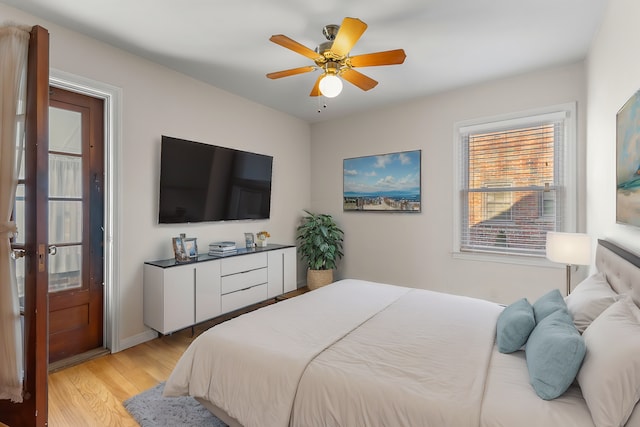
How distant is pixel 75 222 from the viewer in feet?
8.82

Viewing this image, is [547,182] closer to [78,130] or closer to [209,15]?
[209,15]

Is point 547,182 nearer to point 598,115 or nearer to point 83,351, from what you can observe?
point 598,115

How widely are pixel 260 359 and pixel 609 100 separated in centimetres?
276

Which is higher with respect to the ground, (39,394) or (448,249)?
(448,249)

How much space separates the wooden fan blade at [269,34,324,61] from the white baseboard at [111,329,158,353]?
279 cm

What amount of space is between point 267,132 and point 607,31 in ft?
11.4

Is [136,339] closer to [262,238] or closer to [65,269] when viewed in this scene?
[65,269]

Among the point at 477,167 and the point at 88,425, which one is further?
the point at 477,167

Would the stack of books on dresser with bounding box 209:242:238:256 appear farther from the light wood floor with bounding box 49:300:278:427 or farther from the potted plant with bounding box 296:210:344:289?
the potted plant with bounding box 296:210:344:289

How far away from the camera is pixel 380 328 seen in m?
1.92

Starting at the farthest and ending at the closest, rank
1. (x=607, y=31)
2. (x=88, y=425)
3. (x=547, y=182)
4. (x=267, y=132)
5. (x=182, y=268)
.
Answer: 1. (x=267, y=132)
2. (x=547, y=182)
3. (x=182, y=268)
4. (x=607, y=31)
5. (x=88, y=425)

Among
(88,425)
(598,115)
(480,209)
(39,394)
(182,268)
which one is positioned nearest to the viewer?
(39,394)

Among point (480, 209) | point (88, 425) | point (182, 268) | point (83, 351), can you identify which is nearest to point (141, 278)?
point (182, 268)

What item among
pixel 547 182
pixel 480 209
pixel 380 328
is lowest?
pixel 380 328
